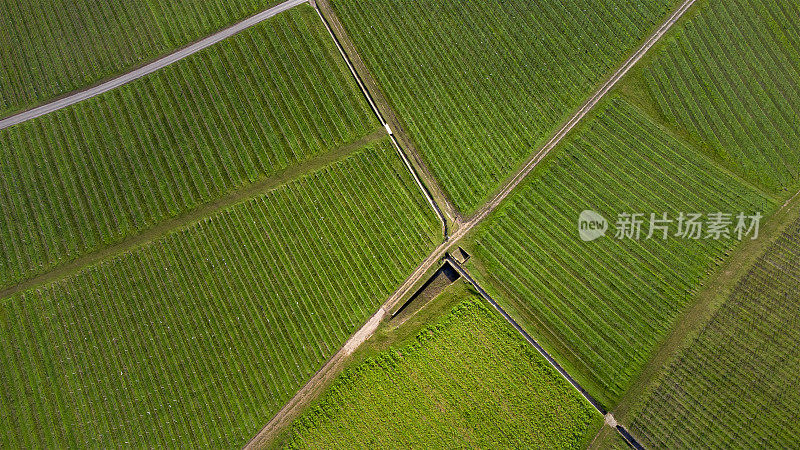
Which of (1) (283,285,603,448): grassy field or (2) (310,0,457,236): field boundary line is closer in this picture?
(1) (283,285,603,448): grassy field

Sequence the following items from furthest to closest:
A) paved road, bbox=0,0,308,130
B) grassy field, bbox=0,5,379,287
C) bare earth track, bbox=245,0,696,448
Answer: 1. paved road, bbox=0,0,308,130
2. grassy field, bbox=0,5,379,287
3. bare earth track, bbox=245,0,696,448

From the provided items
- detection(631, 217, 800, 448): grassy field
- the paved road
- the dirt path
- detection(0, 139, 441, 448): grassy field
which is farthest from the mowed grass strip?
the paved road

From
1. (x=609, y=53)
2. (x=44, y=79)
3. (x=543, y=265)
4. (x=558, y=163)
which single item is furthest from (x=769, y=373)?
(x=44, y=79)

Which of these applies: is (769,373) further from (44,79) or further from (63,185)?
(44,79)

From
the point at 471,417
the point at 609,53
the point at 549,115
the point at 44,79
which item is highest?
the point at 609,53

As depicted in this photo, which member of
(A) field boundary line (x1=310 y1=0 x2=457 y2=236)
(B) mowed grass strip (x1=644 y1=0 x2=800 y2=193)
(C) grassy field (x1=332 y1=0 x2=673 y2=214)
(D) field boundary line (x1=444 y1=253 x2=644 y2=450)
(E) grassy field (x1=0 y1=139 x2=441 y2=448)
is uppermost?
(B) mowed grass strip (x1=644 y1=0 x2=800 y2=193)

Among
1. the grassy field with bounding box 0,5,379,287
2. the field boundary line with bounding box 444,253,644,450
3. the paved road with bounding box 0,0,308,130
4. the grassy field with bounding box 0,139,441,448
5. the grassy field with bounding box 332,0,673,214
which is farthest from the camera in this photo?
the grassy field with bounding box 332,0,673,214

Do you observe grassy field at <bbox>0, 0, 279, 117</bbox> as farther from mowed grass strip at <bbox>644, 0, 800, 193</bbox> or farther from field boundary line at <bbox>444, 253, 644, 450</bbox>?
mowed grass strip at <bbox>644, 0, 800, 193</bbox>

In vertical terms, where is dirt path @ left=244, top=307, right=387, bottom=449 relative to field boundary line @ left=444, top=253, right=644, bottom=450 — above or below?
below
